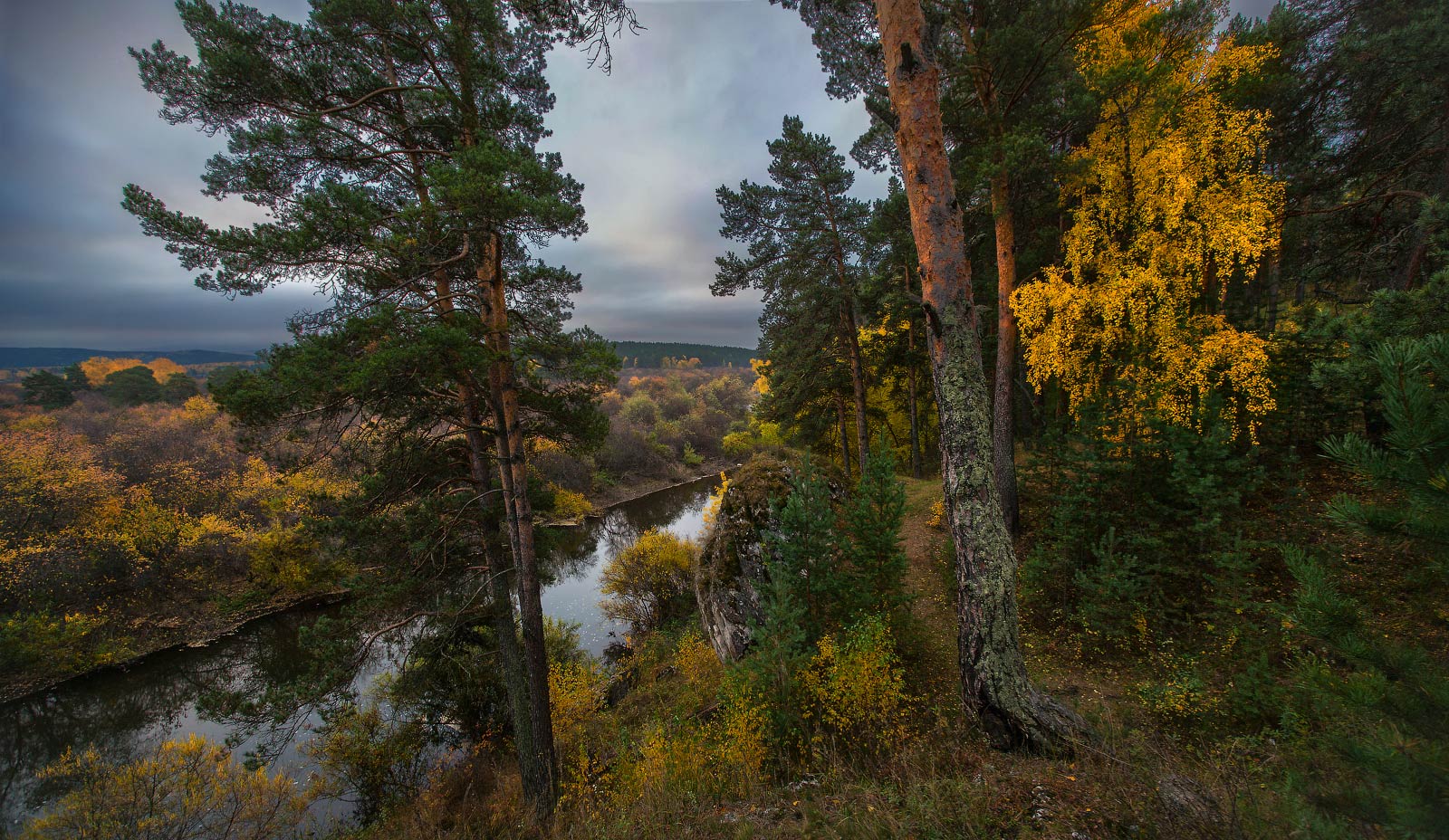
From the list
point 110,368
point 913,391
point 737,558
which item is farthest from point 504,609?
point 110,368

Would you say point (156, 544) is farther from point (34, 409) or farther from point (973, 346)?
point (973, 346)

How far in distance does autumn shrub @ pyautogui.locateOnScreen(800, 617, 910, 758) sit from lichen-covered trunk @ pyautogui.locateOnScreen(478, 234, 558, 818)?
404 centimetres

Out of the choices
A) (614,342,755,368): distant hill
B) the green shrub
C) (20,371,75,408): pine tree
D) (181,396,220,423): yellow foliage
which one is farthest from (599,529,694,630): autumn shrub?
(614,342,755,368): distant hill

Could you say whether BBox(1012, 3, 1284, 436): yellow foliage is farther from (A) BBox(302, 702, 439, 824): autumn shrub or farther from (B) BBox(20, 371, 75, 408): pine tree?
(B) BBox(20, 371, 75, 408): pine tree

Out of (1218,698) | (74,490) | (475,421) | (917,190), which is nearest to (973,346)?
(917,190)

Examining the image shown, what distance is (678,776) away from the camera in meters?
5.07

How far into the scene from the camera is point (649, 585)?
54.3 ft

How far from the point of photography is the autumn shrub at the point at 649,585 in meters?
16.4

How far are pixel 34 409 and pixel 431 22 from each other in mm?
45960

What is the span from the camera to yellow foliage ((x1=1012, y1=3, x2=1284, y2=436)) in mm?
6402

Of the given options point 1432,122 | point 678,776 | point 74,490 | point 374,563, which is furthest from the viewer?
point 74,490

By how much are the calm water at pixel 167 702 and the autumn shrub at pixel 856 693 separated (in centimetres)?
504

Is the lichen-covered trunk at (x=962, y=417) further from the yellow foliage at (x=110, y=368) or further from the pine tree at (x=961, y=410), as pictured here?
the yellow foliage at (x=110, y=368)

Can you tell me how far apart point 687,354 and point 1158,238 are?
144 metres
